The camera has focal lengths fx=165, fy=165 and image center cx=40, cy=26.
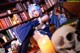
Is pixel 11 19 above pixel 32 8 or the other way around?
the other way around

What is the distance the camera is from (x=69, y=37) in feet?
3.18

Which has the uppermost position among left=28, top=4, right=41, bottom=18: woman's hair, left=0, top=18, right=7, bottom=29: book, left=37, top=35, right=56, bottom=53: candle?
left=28, top=4, right=41, bottom=18: woman's hair

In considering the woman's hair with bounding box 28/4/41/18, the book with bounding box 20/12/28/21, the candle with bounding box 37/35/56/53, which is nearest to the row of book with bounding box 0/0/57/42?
the book with bounding box 20/12/28/21

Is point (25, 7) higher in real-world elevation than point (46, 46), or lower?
higher

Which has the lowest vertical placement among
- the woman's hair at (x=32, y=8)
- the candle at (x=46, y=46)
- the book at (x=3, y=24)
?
the candle at (x=46, y=46)

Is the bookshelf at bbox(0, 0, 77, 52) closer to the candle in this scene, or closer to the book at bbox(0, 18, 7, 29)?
the book at bbox(0, 18, 7, 29)

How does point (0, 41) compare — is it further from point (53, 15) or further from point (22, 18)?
point (53, 15)

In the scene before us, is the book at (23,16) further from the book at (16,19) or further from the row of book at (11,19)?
the book at (16,19)

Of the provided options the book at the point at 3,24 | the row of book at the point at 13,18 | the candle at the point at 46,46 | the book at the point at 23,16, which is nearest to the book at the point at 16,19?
the row of book at the point at 13,18

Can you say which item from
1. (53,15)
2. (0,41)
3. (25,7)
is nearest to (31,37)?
(53,15)

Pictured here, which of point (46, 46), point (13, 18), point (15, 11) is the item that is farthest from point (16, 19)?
point (46, 46)

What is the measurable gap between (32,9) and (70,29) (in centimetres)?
263

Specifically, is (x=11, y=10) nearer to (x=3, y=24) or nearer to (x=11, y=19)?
(x=11, y=19)

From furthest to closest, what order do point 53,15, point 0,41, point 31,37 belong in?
point 0,41 → point 53,15 → point 31,37
